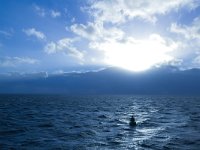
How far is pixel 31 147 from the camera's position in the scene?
1176 inches

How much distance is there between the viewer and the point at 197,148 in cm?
3100

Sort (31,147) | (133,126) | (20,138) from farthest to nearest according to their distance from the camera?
(133,126) < (20,138) < (31,147)

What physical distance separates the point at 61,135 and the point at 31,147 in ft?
26.6

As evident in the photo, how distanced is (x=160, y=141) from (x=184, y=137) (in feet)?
16.0

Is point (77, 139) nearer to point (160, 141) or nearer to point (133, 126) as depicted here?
point (160, 141)

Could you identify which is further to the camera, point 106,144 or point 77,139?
point 77,139

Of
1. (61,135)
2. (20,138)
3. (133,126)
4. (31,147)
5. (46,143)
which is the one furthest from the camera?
(133,126)

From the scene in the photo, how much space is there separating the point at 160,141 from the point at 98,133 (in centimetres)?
882

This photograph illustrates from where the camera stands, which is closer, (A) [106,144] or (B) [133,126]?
(A) [106,144]

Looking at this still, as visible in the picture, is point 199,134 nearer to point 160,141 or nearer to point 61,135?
point 160,141

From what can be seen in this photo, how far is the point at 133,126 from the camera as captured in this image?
48375 mm

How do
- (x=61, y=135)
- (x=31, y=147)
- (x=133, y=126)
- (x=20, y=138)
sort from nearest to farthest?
(x=31, y=147) < (x=20, y=138) < (x=61, y=135) < (x=133, y=126)

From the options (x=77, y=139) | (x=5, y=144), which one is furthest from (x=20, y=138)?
(x=77, y=139)

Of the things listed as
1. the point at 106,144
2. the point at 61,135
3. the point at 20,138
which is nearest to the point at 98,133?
the point at 61,135
